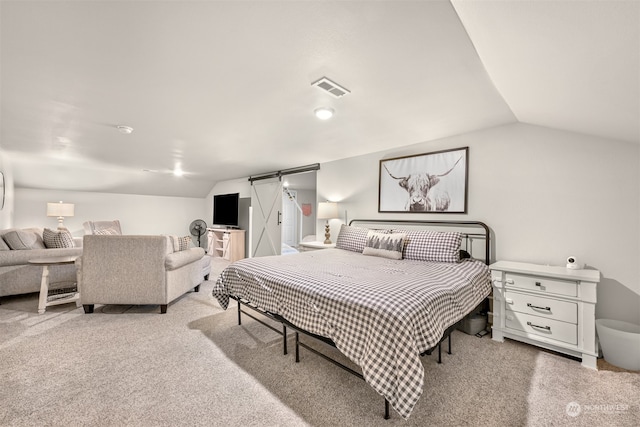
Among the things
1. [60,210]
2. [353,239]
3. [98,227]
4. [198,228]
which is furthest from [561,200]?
[60,210]

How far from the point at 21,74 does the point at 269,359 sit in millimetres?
2969

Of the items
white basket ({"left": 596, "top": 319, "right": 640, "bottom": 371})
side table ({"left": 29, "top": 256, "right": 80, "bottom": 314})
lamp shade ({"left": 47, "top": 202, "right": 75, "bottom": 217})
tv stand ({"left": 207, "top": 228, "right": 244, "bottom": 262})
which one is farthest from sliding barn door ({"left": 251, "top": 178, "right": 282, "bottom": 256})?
white basket ({"left": 596, "top": 319, "right": 640, "bottom": 371})

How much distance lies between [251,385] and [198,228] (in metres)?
7.45

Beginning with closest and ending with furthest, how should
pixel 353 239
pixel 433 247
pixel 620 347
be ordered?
pixel 620 347, pixel 433 247, pixel 353 239

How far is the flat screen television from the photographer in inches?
292

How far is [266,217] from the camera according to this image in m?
6.85

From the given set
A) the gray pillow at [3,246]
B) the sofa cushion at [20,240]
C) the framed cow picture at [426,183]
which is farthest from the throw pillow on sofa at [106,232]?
the framed cow picture at [426,183]

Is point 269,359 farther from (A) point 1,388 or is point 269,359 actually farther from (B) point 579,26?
(B) point 579,26

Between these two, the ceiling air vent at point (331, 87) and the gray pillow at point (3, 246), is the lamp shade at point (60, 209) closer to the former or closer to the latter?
the gray pillow at point (3, 246)

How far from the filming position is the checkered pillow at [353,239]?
12.4ft

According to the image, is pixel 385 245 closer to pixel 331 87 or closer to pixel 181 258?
pixel 331 87

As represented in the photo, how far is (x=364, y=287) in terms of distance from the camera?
188cm

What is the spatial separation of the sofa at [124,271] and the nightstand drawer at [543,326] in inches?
150

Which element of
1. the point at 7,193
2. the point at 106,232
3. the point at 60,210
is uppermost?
the point at 7,193
